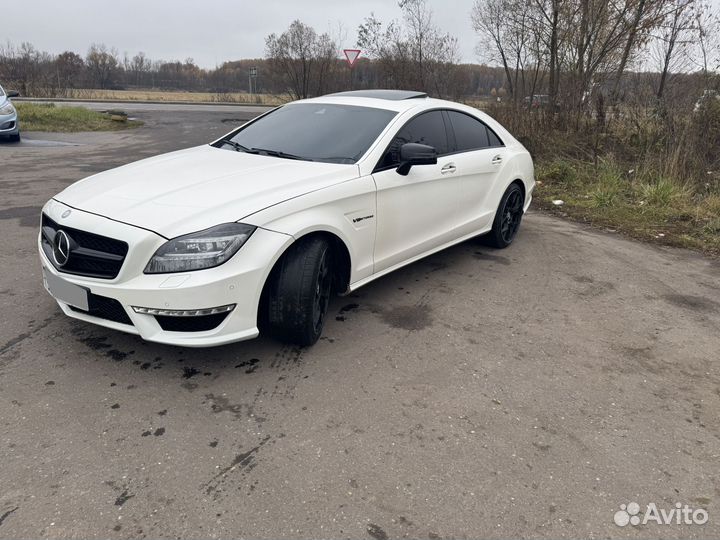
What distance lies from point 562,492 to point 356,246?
1969 mm

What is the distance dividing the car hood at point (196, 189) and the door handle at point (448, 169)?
3.55 feet

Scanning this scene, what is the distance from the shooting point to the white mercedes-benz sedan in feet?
9.36

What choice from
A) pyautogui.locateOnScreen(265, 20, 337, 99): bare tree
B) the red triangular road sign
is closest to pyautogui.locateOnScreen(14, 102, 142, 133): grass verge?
the red triangular road sign

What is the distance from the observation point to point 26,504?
211cm

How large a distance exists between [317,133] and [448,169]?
1.17 metres

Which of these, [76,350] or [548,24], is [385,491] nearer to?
[76,350]

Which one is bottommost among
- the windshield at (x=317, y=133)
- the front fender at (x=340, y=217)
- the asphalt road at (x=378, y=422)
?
the asphalt road at (x=378, y=422)

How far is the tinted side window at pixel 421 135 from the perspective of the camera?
4.00 m

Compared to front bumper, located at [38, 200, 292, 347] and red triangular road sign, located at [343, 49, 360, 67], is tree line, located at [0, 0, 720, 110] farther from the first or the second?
front bumper, located at [38, 200, 292, 347]

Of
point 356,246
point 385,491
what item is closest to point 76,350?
point 356,246

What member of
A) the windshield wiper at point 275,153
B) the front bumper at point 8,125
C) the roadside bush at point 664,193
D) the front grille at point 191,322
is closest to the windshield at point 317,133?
the windshield wiper at point 275,153

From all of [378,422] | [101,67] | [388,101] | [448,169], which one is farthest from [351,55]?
[101,67]

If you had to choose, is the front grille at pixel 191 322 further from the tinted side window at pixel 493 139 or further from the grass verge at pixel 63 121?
the grass verge at pixel 63 121

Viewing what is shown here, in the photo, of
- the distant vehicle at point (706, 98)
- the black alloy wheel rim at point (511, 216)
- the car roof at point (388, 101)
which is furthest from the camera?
the distant vehicle at point (706, 98)
